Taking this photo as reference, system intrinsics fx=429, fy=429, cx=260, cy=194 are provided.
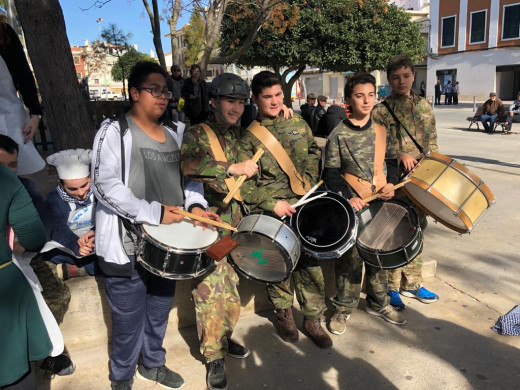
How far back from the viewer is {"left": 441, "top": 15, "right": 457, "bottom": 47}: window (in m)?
36.1

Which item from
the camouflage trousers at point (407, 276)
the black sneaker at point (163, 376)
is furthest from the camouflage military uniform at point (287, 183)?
the black sneaker at point (163, 376)

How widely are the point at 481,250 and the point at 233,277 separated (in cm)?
352

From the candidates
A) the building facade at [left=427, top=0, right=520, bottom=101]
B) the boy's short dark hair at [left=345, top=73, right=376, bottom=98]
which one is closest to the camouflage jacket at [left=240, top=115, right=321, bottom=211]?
the boy's short dark hair at [left=345, top=73, right=376, bottom=98]

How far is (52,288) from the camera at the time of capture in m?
3.03

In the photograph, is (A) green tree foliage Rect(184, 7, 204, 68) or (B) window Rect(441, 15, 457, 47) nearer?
(A) green tree foliage Rect(184, 7, 204, 68)

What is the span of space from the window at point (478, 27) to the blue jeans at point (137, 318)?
127 feet

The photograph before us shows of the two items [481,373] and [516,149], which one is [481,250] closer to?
[481,373]

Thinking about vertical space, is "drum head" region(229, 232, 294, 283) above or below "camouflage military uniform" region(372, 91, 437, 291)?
below

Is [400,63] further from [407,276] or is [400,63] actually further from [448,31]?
[448,31]

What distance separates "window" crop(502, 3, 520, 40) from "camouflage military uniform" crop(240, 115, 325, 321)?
118 ft

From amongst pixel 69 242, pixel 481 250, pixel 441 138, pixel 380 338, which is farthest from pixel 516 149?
pixel 69 242

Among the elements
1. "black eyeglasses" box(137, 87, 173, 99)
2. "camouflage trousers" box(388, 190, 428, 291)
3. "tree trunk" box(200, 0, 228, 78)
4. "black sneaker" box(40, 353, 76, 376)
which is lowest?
"black sneaker" box(40, 353, 76, 376)

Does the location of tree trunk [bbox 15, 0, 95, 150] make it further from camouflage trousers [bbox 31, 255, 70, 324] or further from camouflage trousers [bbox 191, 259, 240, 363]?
camouflage trousers [bbox 191, 259, 240, 363]

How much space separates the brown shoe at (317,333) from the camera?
334 centimetres
